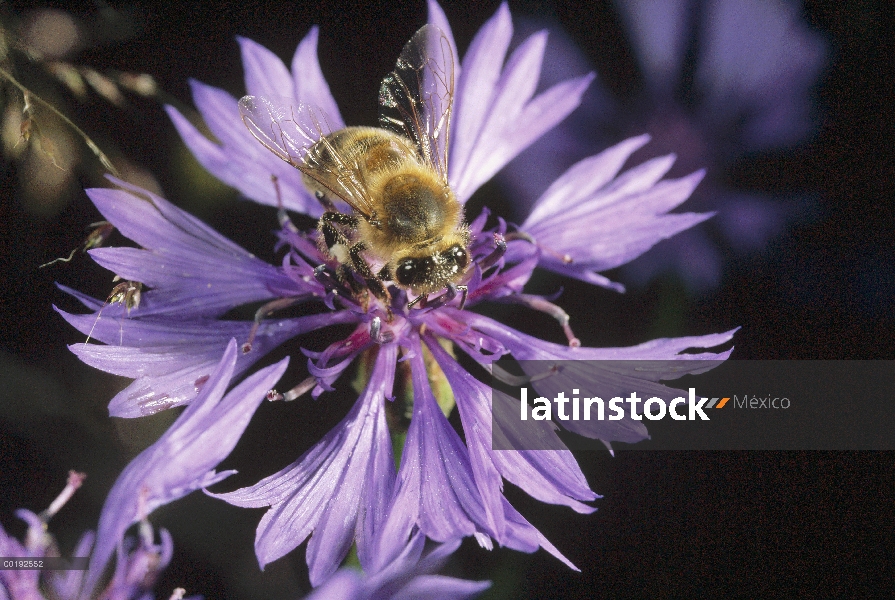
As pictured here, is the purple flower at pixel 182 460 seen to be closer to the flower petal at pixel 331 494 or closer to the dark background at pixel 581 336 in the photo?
the flower petal at pixel 331 494

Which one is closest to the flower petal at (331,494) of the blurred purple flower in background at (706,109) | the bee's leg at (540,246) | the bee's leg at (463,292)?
the bee's leg at (463,292)

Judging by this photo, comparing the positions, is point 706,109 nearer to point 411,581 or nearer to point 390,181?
point 390,181

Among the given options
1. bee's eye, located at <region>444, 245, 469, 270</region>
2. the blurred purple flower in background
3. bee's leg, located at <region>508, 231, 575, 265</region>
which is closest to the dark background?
the blurred purple flower in background

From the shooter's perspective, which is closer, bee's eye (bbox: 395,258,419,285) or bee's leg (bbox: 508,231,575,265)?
bee's eye (bbox: 395,258,419,285)

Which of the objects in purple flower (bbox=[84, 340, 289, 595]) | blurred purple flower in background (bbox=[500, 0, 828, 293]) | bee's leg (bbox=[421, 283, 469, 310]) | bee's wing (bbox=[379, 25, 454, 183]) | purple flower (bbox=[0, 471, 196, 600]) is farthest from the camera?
blurred purple flower in background (bbox=[500, 0, 828, 293])

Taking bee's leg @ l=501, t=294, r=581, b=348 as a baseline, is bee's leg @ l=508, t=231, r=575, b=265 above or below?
above

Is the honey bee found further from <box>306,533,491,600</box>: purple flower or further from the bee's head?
<box>306,533,491,600</box>: purple flower

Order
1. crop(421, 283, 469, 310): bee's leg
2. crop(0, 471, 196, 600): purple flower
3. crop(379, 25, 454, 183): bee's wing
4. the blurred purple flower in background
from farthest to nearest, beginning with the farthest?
the blurred purple flower in background → crop(379, 25, 454, 183): bee's wing → crop(421, 283, 469, 310): bee's leg → crop(0, 471, 196, 600): purple flower
